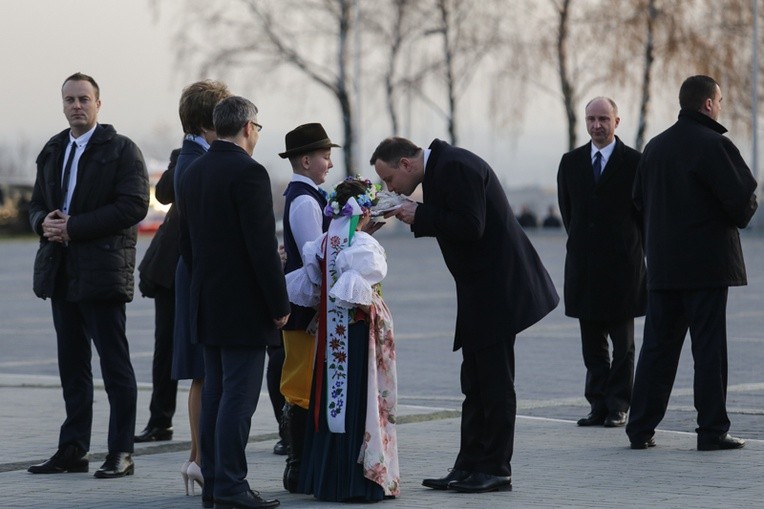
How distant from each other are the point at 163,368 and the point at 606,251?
2.87 meters

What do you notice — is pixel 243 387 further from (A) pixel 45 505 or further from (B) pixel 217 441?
(A) pixel 45 505

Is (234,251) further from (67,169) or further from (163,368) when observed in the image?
(163,368)

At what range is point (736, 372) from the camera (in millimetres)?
12430

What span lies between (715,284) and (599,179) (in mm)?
1589

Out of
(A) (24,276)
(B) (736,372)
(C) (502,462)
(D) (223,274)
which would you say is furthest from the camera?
(A) (24,276)

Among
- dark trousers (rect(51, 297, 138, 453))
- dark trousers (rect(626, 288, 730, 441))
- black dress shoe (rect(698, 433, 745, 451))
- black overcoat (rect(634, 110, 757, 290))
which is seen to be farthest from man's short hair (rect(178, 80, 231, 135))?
black dress shoe (rect(698, 433, 745, 451))

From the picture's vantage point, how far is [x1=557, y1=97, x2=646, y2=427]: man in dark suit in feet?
→ 32.2

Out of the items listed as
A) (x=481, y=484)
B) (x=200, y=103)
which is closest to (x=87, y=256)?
(x=200, y=103)

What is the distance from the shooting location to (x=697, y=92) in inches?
340

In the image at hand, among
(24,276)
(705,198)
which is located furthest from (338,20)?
(705,198)

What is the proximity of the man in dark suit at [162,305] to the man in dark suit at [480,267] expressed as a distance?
2.11m

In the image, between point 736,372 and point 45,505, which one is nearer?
point 45,505

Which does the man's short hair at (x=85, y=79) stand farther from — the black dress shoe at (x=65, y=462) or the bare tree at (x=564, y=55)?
the bare tree at (x=564, y=55)

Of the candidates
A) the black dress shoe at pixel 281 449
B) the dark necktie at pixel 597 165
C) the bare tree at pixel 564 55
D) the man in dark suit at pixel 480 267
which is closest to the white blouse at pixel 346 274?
the man in dark suit at pixel 480 267
